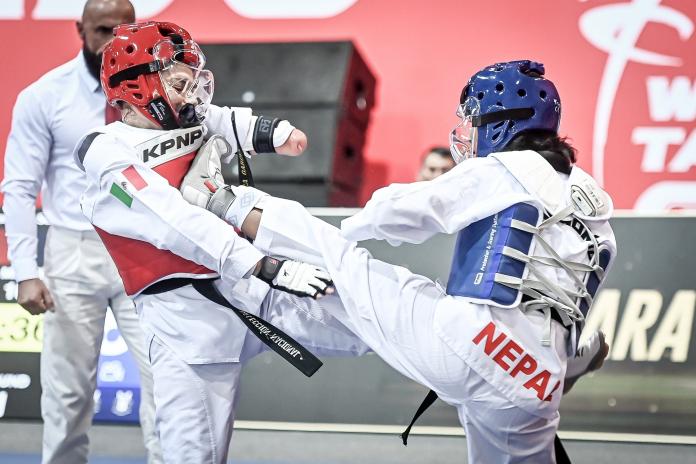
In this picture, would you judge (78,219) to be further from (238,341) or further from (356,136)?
(356,136)

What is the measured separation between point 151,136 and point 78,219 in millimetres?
1392

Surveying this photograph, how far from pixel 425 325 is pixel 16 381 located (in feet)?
11.3

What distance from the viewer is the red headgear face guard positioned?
128 inches

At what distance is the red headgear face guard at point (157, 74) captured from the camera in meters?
3.25

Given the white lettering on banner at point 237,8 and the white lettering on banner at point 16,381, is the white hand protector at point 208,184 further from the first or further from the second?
the white lettering on banner at point 237,8

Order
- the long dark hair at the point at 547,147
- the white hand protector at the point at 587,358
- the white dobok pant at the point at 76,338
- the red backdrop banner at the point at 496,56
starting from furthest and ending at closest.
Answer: the red backdrop banner at the point at 496,56
the white dobok pant at the point at 76,338
the white hand protector at the point at 587,358
the long dark hair at the point at 547,147

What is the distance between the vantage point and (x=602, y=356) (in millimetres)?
3555

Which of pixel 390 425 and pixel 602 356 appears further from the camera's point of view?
pixel 390 425

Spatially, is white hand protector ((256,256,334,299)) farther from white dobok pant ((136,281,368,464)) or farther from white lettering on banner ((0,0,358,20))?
white lettering on banner ((0,0,358,20))

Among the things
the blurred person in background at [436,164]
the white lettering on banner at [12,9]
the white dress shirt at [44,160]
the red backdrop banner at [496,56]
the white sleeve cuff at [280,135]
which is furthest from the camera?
the white lettering on banner at [12,9]

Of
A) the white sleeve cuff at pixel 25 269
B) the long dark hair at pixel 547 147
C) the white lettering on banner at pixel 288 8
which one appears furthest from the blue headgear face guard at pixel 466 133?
the white lettering on banner at pixel 288 8

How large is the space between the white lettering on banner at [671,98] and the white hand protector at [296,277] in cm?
464

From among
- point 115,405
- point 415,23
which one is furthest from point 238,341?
point 415,23

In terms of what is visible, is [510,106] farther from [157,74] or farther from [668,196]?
[668,196]
